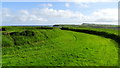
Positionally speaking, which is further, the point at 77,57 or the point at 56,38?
the point at 56,38

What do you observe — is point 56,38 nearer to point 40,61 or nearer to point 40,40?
point 40,40

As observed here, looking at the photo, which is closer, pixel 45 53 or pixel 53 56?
pixel 53 56

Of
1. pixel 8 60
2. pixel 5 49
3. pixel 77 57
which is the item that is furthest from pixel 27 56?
pixel 77 57

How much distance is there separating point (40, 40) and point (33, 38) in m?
1.75

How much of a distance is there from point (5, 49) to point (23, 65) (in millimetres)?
10338

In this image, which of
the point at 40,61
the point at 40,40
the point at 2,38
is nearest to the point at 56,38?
the point at 40,40

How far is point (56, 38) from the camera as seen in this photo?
4378 cm

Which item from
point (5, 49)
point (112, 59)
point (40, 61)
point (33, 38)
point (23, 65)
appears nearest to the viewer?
point (23, 65)

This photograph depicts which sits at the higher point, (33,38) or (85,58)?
(33,38)

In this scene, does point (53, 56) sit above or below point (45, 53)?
below

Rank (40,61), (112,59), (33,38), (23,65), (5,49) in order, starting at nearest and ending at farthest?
(23,65) < (40,61) < (112,59) < (5,49) < (33,38)

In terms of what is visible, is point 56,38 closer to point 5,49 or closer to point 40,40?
point 40,40

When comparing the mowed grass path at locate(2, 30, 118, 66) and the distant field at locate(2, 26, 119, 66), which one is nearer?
the mowed grass path at locate(2, 30, 118, 66)

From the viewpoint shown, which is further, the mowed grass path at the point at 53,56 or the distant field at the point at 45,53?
the distant field at the point at 45,53
